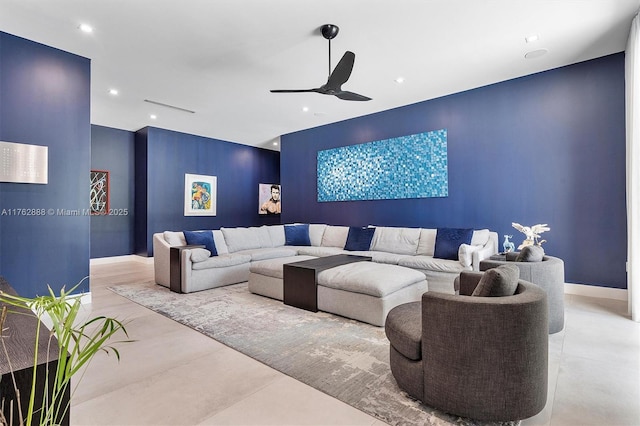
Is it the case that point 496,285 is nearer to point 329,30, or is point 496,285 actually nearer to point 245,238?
point 329,30

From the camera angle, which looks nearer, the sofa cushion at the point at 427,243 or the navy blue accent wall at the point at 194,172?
the sofa cushion at the point at 427,243

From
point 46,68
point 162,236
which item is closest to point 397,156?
point 162,236

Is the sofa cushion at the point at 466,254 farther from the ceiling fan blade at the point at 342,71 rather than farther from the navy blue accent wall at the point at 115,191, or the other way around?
the navy blue accent wall at the point at 115,191

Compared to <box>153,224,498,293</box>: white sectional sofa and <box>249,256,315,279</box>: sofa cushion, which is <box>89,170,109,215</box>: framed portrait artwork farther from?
<box>249,256,315,279</box>: sofa cushion

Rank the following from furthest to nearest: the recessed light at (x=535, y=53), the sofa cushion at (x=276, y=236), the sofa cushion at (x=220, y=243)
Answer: the sofa cushion at (x=276, y=236) → the sofa cushion at (x=220, y=243) → the recessed light at (x=535, y=53)

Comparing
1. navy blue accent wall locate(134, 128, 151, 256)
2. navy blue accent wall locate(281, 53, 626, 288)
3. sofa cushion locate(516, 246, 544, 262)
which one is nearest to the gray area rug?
sofa cushion locate(516, 246, 544, 262)

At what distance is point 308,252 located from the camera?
577 cm

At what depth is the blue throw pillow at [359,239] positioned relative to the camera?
5.52 meters

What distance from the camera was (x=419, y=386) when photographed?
193 cm

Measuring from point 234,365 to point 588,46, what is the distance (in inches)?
204

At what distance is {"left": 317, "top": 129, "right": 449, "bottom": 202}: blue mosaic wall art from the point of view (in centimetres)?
566

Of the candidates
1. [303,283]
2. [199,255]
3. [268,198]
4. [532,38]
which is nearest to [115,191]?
[268,198]

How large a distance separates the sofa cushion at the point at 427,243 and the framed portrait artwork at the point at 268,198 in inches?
221

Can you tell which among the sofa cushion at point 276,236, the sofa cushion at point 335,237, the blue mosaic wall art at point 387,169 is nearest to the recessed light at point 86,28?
the sofa cushion at point 276,236
